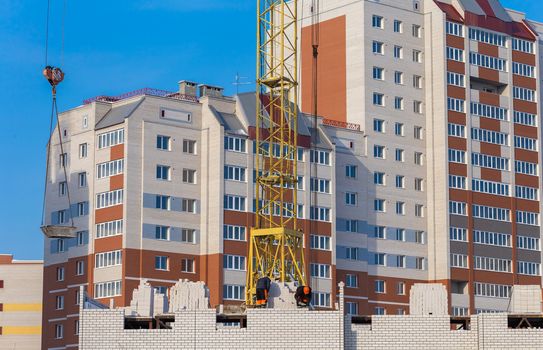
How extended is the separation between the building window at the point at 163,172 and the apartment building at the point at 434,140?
869 inches

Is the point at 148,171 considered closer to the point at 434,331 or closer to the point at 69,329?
the point at 69,329

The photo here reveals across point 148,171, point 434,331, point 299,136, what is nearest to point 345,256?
point 299,136

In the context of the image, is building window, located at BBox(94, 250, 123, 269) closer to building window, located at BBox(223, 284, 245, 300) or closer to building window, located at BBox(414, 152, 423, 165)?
building window, located at BBox(223, 284, 245, 300)

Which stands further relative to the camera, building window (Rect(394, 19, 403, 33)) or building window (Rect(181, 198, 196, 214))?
building window (Rect(394, 19, 403, 33))

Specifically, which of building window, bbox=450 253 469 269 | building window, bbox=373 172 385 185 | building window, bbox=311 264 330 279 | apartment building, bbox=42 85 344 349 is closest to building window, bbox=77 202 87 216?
apartment building, bbox=42 85 344 349

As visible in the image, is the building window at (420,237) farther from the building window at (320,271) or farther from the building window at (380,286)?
the building window at (320,271)

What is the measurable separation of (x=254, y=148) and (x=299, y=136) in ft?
20.2

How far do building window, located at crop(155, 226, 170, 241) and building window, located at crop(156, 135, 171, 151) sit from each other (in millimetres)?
8272

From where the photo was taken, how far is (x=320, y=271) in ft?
480

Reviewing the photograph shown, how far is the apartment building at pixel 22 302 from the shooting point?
163m

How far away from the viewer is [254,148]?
144 meters

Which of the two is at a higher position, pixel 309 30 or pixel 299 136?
pixel 309 30

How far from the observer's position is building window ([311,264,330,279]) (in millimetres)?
145750

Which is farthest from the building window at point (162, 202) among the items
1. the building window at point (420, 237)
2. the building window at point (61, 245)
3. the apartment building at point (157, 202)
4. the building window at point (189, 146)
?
the building window at point (420, 237)
